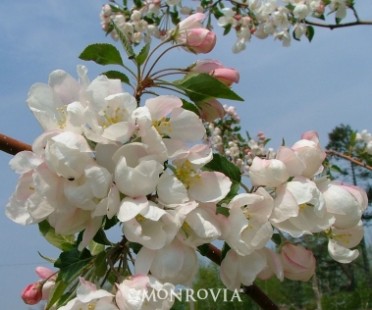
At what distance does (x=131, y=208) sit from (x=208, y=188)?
85mm

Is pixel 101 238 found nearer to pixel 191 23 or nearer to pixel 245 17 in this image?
pixel 191 23

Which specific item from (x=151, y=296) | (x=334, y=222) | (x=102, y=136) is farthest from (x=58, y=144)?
(x=334, y=222)

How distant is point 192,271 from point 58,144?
0.16m

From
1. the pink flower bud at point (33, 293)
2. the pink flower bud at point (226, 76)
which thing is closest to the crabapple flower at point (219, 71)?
the pink flower bud at point (226, 76)

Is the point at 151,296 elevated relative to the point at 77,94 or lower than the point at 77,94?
lower

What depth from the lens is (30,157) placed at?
0.53 meters

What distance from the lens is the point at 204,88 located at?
2.14 ft

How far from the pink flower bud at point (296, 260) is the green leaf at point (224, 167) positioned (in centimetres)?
9

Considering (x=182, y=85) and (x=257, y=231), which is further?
(x=182, y=85)

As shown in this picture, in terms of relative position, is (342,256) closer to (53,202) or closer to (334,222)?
(334,222)

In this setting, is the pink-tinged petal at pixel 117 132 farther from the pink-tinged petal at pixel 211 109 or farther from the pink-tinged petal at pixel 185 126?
the pink-tinged petal at pixel 211 109

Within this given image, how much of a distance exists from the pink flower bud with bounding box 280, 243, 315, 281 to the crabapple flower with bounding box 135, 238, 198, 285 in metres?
0.15

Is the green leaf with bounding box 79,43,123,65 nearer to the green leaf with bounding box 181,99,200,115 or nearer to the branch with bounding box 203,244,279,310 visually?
the green leaf with bounding box 181,99,200,115

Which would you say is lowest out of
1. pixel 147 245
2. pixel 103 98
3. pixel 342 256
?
pixel 342 256
